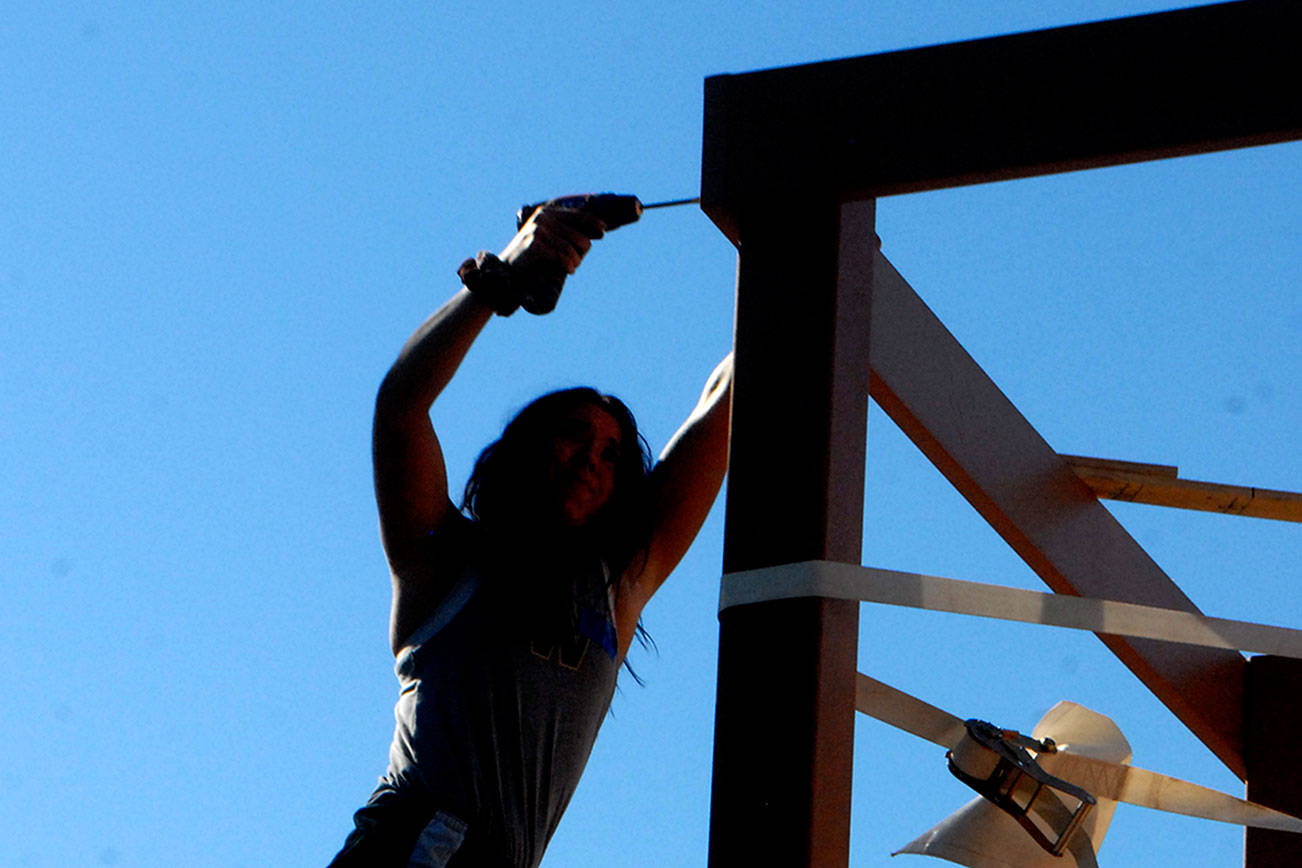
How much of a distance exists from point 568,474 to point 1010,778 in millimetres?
802

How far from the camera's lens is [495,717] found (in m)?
1.91

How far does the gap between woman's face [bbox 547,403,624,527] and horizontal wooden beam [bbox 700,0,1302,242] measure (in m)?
0.64

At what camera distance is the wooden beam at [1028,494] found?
1754 millimetres

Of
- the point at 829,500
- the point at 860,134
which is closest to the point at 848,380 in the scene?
the point at 829,500

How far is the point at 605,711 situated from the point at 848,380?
2.51ft

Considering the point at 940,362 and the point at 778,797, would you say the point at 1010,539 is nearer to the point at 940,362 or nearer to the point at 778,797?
the point at 940,362

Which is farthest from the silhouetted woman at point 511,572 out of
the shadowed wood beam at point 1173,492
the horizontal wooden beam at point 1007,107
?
the shadowed wood beam at point 1173,492

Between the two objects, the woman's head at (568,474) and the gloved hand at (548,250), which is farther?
the woman's head at (568,474)

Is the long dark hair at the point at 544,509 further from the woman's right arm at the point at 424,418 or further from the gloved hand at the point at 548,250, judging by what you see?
the gloved hand at the point at 548,250

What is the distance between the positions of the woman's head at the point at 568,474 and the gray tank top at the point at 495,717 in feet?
0.49

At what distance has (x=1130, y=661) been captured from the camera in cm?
216

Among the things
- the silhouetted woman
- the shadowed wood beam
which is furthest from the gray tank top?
the shadowed wood beam

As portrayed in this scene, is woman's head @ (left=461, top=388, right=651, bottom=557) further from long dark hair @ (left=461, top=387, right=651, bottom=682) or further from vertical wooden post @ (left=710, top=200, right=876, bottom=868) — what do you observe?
vertical wooden post @ (left=710, top=200, right=876, bottom=868)

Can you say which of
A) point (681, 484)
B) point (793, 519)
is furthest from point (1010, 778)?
point (681, 484)
